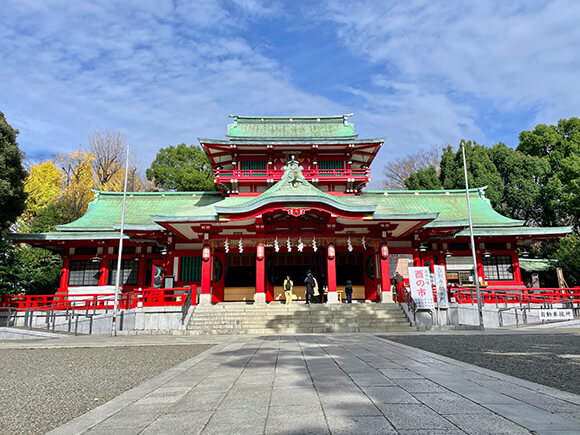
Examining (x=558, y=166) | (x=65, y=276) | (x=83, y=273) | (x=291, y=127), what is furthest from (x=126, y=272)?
(x=558, y=166)

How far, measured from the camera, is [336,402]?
435cm

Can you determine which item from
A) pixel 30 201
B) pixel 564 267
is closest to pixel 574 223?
pixel 564 267

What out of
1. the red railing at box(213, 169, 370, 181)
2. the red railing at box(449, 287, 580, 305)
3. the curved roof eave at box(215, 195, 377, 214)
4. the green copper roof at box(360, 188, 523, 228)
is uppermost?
the red railing at box(213, 169, 370, 181)

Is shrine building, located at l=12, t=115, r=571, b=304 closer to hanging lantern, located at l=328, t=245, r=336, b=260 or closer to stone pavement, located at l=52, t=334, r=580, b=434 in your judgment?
hanging lantern, located at l=328, t=245, r=336, b=260

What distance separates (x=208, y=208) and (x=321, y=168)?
8322 millimetres

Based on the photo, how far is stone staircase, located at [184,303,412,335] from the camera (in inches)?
618

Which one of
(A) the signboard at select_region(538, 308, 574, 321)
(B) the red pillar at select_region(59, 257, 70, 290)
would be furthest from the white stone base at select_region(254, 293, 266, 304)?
(A) the signboard at select_region(538, 308, 574, 321)

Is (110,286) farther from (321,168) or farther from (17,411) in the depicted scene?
(17,411)

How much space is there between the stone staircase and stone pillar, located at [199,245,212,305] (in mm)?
695

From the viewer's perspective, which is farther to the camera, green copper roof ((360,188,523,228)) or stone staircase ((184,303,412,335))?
green copper roof ((360,188,523,228))

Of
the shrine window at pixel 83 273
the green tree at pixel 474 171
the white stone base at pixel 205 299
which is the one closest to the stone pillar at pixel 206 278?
the white stone base at pixel 205 299

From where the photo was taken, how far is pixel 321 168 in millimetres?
24531

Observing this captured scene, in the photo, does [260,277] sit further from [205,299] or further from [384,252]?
[384,252]

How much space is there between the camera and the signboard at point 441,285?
659 inches
